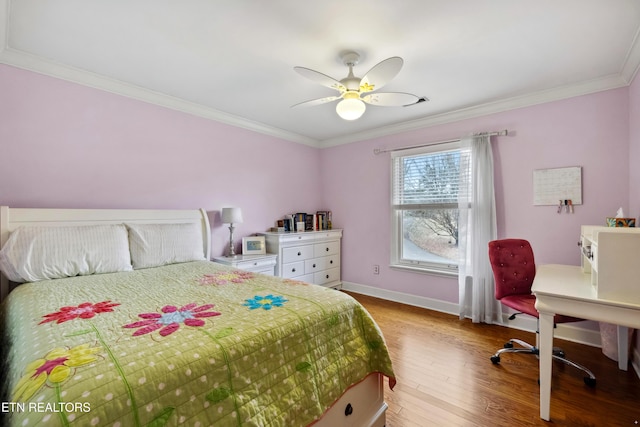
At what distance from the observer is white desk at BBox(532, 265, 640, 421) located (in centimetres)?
145

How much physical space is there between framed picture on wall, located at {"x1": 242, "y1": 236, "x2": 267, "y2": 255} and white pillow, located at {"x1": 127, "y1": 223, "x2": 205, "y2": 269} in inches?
29.3

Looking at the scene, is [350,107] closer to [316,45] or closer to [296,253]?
[316,45]

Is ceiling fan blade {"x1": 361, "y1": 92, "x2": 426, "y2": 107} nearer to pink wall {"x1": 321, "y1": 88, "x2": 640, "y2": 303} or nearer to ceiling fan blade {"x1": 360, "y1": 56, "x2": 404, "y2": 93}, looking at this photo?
ceiling fan blade {"x1": 360, "y1": 56, "x2": 404, "y2": 93}

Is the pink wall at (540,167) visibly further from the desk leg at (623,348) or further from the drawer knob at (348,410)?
the drawer knob at (348,410)

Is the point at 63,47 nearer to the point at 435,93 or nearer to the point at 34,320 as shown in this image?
the point at 34,320

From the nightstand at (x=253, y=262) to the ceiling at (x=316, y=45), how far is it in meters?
1.77

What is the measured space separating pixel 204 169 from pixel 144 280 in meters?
1.65

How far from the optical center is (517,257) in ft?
8.48

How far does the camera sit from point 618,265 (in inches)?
58.4

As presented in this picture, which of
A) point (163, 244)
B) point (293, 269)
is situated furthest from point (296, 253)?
point (163, 244)

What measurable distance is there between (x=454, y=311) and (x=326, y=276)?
5.86 feet

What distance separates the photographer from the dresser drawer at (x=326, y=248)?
412cm

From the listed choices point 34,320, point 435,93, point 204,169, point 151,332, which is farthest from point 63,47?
point 435,93

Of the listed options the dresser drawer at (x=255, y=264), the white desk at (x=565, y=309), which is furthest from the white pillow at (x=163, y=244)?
the white desk at (x=565, y=309)
